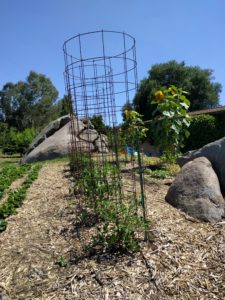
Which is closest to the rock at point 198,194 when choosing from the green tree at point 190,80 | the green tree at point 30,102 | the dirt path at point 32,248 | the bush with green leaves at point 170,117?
the dirt path at point 32,248

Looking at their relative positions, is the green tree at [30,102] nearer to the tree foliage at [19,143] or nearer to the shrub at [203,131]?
the tree foliage at [19,143]

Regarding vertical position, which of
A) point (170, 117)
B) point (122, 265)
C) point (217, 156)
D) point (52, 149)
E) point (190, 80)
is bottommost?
point (122, 265)

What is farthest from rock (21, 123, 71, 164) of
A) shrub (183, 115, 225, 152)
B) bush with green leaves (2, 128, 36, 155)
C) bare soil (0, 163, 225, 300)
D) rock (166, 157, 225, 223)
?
bare soil (0, 163, 225, 300)

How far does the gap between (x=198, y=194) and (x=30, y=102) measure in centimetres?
4069

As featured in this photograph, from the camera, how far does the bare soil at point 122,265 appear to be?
8.52 feet

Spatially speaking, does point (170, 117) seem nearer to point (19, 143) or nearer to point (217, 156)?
point (217, 156)

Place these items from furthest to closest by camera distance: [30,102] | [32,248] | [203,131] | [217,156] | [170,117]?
[30,102], [203,131], [170,117], [217,156], [32,248]

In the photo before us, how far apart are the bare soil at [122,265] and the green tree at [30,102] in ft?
129

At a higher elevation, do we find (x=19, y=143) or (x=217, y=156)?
(x=19, y=143)

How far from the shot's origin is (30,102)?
1670 inches

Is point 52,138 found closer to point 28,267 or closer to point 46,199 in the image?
point 46,199

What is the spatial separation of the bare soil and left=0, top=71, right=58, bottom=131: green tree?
129 feet

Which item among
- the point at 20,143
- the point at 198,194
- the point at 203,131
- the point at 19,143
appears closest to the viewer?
the point at 198,194

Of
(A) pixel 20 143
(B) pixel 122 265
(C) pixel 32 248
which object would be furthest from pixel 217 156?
(A) pixel 20 143
